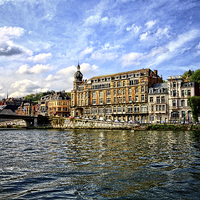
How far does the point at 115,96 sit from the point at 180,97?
29.2 metres

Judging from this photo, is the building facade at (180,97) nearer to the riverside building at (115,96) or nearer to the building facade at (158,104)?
the building facade at (158,104)

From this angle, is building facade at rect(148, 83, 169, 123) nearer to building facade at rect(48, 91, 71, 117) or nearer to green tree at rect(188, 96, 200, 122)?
green tree at rect(188, 96, 200, 122)

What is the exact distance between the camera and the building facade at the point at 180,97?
75.8 m

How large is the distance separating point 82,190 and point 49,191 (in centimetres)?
155

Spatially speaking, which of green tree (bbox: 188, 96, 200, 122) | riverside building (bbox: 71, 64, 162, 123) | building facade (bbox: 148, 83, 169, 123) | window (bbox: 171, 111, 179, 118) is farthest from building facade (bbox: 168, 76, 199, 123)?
riverside building (bbox: 71, 64, 162, 123)

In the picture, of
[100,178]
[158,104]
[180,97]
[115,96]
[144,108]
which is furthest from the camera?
[115,96]

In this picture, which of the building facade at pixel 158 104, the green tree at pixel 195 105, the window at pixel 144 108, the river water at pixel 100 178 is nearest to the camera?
the river water at pixel 100 178

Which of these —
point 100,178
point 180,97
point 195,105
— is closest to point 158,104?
point 180,97

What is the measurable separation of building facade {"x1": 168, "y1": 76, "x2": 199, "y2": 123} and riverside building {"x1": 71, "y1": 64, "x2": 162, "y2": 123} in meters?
10.7

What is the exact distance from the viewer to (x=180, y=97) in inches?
3056

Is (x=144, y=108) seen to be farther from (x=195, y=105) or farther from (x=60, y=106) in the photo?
(x=60, y=106)

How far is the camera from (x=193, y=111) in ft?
227

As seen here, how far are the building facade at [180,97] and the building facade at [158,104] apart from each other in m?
2.01

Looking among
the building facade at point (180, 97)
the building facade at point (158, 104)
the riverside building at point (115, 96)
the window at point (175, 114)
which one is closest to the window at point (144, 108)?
the riverside building at point (115, 96)
